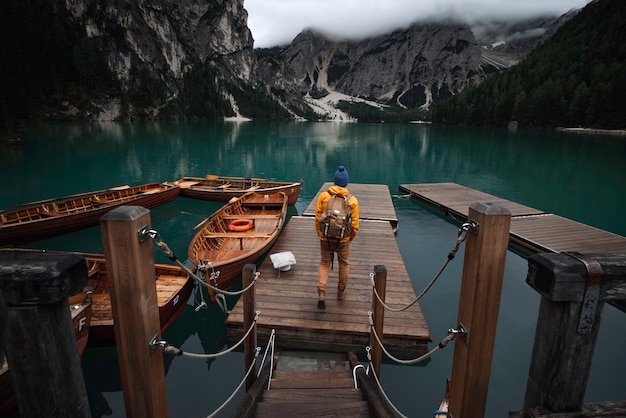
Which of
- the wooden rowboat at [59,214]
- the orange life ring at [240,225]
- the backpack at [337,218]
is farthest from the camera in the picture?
the wooden rowboat at [59,214]

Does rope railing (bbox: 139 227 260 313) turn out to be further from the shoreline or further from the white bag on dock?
the shoreline

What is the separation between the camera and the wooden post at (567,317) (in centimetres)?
187

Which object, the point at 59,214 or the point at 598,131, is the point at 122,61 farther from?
the point at 598,131

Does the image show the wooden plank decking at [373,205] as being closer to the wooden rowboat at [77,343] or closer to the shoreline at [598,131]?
the wooden rowboat at [77,343]

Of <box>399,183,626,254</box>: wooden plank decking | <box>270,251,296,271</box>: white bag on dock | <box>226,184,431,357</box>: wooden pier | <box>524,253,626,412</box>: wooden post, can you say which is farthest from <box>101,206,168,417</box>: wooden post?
<box>399,183,626,254</box>: wooden plank decking

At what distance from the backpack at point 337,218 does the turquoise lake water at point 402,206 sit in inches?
115

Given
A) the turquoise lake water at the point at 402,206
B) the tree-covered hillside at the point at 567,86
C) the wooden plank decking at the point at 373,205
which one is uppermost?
the tree-covered hillside at the point at 567,86

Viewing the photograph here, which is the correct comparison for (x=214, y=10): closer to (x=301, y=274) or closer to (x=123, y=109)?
(x=123, y=109)

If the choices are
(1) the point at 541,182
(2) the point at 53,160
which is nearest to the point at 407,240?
(1) the point at 541,182

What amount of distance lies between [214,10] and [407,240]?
569 feet

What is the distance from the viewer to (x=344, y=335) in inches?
227

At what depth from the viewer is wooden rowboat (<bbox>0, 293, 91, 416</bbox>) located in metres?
4.04

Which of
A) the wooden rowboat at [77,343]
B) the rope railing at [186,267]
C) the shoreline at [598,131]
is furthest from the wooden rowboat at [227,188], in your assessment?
the shoreline at [598,131]

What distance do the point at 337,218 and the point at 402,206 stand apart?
13799 millimetres
